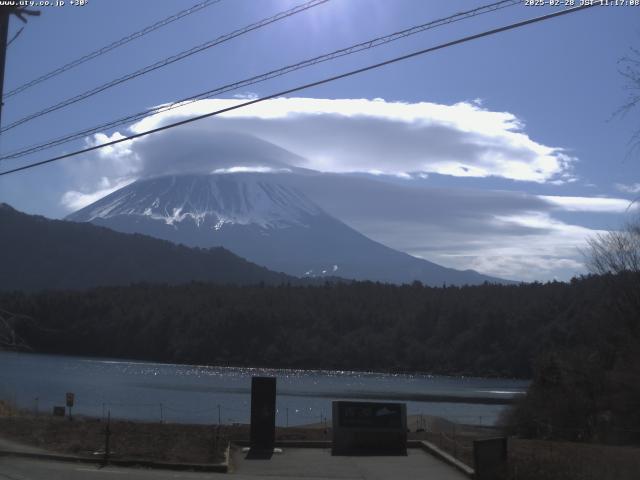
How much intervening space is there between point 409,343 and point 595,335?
112194 mm

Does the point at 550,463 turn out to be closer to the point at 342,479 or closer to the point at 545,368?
the point at 342,479

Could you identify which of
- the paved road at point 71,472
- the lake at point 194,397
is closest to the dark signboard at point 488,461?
the paved road at point 71,472

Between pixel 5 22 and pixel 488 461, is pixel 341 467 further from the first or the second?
pixel 5 22

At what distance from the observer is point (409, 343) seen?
6590 inches

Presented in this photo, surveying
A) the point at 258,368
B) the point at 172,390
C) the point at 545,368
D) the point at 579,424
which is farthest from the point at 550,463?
the point at 258,368

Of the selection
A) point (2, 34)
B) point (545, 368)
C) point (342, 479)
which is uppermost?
point (2, 34)

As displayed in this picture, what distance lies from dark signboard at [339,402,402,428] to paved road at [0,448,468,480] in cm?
126

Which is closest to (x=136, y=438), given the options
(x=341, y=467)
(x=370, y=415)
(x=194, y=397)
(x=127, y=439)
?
(x=127, y=439)

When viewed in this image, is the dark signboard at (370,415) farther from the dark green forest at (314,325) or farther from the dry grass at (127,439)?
the dark green forest at (314,325)

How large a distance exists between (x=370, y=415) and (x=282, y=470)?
418 centimetres

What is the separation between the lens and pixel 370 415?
2280 centimetres

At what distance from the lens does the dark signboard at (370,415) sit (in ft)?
74.1

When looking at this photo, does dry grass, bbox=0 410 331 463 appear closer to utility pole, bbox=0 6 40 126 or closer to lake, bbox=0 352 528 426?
utility pole, bbox=0 6 40 126

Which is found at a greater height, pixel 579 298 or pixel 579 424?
pixel 579 298
